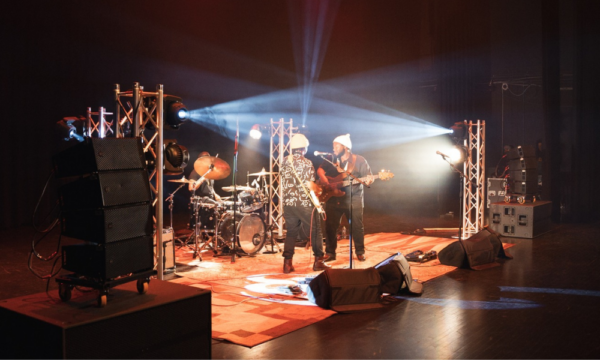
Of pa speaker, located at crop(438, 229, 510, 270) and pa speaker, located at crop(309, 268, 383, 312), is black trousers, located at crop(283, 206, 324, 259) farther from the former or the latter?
pa speaker, located at crop(438, 229, 510, 270)

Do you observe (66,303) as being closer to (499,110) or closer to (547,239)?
(547,239)

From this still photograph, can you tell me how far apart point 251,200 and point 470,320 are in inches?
170

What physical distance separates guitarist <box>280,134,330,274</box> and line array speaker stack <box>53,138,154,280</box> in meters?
3.13

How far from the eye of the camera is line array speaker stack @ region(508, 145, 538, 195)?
35.7 ft

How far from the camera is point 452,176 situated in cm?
1522

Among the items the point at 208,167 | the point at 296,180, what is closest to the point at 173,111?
the point at 296,180

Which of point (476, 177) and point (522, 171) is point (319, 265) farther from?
point (522, 171)

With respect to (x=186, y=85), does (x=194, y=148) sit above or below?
below

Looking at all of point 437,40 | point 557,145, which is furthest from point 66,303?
point 437,40

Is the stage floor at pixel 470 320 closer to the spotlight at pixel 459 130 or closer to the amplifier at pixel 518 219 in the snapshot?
the amplifier at pixel 518 219

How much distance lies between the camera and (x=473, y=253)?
23.9 ft

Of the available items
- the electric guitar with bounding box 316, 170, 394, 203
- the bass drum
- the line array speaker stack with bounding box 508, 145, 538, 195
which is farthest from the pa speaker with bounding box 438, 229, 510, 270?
the line array speaker stack with bounding box 508, 145, 538, 195

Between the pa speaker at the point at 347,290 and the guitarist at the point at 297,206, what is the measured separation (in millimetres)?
1417

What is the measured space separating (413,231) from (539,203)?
2.61 meters
